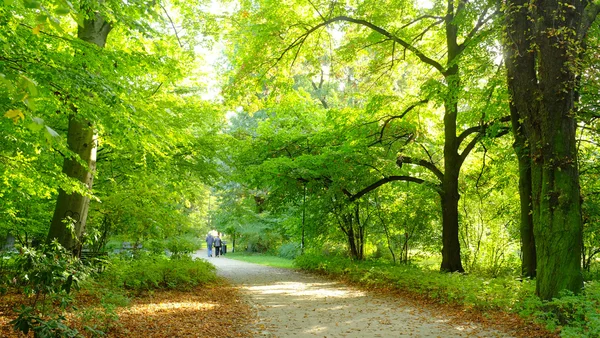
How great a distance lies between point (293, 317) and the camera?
765cm

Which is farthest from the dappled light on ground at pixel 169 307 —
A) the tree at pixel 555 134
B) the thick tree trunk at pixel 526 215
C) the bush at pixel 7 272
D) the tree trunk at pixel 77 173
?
the thick tree trunk at pixel 526 215

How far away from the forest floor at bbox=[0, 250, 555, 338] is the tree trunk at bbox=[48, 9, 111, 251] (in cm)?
122

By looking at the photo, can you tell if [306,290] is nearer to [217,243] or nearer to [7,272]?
[7,272]

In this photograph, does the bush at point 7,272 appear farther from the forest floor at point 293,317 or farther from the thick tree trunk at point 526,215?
the thick tree trunk at point 526,215

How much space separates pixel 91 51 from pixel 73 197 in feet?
11.7

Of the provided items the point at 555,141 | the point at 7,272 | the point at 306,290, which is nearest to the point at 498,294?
the point at 555,141

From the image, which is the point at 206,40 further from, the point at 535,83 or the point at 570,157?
the point at 570,157

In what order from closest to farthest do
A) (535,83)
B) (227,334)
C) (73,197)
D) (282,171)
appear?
(227,334) → (535,83) → (73,197) → (282,171)

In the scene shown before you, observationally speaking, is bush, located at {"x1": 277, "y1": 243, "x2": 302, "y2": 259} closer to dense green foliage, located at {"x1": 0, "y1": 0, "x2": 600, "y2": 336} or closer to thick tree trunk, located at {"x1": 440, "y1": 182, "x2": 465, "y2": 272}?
dense green foliage, located at {"x1": 0, "y1": 0, "x2": 600, "y2": 336}

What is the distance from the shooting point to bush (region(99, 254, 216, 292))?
29.3ft

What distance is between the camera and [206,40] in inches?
497

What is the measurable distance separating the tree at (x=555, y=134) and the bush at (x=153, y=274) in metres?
7.69

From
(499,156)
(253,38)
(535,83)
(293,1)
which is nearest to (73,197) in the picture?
(253,38)

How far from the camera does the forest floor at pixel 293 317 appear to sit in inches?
242
